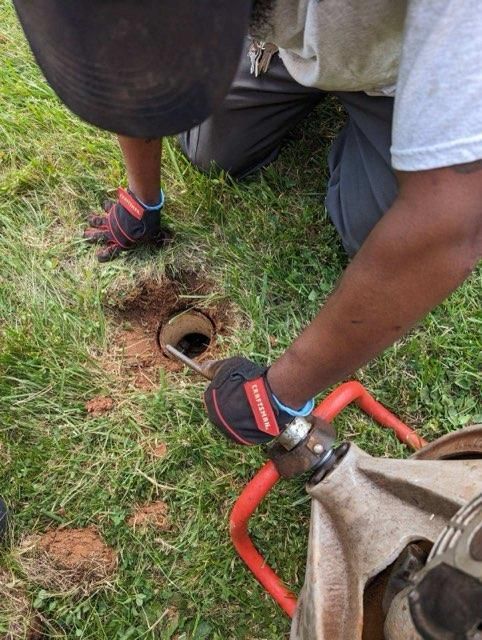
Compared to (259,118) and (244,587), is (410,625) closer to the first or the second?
(244,587)

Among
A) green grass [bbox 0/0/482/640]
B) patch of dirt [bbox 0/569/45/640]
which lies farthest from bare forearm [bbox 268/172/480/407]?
patch of dirt [bbox 0/569/45/640]

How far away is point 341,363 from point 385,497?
0.29 m

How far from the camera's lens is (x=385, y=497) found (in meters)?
1.38

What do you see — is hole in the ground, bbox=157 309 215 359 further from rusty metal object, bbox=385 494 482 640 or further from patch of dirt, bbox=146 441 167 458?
rusty metal object, bbox=385 494 482 640

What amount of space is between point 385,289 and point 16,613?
1.23m

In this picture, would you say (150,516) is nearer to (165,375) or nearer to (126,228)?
(165,375)

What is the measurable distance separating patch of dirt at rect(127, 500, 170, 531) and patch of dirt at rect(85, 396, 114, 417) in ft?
0.94

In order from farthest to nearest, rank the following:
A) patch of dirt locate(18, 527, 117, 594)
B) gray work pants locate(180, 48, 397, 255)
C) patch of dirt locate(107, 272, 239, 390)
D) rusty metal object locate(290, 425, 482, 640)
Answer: patch of dirt locate(107, 272, 239, 390) < gray work pants locate(180, 48, 397, 255) < patch of dirt locate(18, 527, 117, 594) < rusty metal object locate(290, 425, 482, 640)

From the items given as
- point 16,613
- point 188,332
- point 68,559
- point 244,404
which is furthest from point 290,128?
point 16,613

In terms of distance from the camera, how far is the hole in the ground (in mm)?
2070

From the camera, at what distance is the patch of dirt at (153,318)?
6.54 feet

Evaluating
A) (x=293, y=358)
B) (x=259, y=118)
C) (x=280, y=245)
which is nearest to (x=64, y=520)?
(x=293, y=358)

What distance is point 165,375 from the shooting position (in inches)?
77.5

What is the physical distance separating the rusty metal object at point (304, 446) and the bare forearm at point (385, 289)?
0.11 metres
